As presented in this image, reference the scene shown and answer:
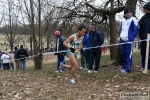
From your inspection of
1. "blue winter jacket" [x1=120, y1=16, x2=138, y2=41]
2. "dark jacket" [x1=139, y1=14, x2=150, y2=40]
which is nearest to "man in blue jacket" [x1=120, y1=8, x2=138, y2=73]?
"blue winter jacket" [x1=120, y1=16, x2=138, y2=41]

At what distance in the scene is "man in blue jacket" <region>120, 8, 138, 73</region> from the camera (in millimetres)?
8054

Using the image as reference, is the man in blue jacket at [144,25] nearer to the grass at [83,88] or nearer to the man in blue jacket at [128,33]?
the man in blue jacket at [128,33]

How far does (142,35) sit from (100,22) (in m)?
10.3

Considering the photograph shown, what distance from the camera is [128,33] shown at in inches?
322

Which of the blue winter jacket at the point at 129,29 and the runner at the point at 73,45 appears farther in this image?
the blue winter jacket at the point at 129,29

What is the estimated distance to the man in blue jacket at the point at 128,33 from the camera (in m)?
8.05

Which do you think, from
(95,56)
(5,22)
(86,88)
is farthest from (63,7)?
(5,22)

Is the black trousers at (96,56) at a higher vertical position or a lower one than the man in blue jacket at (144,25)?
lower

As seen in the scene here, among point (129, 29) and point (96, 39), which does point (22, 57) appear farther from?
point (129, 29)

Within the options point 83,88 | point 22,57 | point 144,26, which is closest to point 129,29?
point 144,26

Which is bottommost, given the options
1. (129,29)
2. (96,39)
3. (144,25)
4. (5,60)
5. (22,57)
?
(5,60)

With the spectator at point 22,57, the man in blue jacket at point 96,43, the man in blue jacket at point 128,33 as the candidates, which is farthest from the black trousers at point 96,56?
the spectator at point 22,57

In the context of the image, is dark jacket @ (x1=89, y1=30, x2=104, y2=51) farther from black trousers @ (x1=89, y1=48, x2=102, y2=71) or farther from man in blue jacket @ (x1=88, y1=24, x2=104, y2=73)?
black trousers @ (x1=89, y1=48, x2=102, y2=71)

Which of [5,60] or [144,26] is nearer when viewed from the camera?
[144,26]
